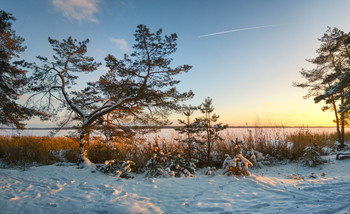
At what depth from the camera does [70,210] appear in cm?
299

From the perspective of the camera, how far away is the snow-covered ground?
9.70 feet

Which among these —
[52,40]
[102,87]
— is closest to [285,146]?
[102,87]

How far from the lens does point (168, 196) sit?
3.64 metres

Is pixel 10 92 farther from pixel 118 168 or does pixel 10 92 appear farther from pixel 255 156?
pixel 255 156

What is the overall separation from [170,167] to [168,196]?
2.18 m

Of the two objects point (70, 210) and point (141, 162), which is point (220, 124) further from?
point (70, 210)

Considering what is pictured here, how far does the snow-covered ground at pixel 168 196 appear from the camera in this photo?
2.96 metres

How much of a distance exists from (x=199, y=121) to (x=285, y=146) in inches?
180

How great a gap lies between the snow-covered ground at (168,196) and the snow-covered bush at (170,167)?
2.54ft

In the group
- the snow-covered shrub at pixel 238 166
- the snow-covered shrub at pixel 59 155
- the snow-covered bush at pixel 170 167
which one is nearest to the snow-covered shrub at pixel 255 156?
the snow-covered shrub at pixel 238 166

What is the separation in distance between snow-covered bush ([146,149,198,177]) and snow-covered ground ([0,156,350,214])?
0.77 meters

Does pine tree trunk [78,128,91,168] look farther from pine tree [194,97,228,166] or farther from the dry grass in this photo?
pine tree [194,97,228,166]

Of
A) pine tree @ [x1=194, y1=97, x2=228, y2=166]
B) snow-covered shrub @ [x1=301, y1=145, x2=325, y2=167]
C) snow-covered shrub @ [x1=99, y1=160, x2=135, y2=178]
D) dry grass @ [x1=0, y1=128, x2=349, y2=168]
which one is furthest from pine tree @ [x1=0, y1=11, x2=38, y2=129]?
snow-covered shrub @ [x1=301, y1=145, x2=325, y2=167]

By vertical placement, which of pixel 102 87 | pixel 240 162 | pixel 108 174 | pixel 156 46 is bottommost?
pixel 108 174
